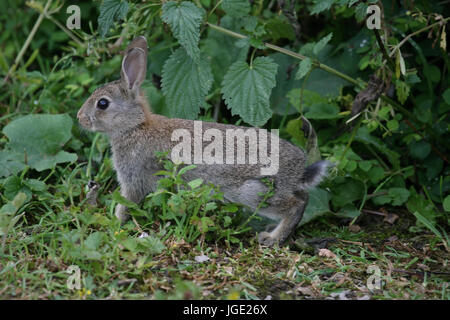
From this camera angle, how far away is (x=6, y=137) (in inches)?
209

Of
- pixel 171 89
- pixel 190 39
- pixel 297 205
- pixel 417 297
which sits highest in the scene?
pixel 190 39

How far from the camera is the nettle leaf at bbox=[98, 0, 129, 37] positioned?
14.6 ft

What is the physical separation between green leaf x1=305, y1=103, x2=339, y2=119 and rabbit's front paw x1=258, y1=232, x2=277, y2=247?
1282 mm

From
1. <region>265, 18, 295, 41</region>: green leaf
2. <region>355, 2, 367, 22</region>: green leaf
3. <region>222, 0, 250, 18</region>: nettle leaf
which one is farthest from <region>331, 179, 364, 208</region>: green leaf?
<region>222, 0, 250, 18</region>: nettle leaf

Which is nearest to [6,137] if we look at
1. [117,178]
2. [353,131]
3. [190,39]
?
[117,178]

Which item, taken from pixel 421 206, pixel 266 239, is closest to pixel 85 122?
pixel 266 239

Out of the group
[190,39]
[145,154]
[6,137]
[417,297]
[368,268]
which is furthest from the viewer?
[6,137]

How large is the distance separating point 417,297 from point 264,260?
1.04 m

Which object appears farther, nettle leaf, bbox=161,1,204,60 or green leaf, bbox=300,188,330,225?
green leaf, bbox=300,188,330,225

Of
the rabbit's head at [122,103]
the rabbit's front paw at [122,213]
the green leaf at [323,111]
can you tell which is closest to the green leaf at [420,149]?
the green leaf at [323,111]

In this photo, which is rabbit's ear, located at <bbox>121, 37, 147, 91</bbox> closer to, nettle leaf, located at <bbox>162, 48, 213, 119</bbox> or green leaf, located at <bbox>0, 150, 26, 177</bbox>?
nettle leaf, located at <bbox>162, 48, 213, 119</bbox>

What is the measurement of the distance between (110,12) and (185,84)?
2.69 ft
